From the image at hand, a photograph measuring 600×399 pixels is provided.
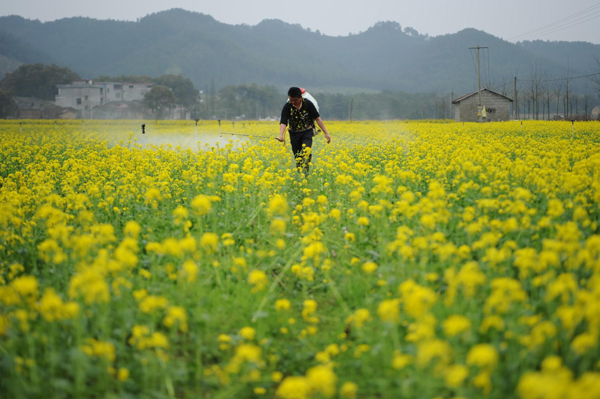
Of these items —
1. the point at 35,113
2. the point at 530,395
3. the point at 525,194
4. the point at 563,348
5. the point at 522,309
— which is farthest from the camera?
the point at 35,113

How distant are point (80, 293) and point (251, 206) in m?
3.92

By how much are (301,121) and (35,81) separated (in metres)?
129

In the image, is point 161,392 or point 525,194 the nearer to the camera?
point 161,392

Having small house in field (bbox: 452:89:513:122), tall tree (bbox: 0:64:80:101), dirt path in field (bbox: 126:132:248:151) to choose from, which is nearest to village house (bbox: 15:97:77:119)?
tall tree (bbox: 0:64:80:101)

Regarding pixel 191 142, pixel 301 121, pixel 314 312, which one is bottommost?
pixel 314 312

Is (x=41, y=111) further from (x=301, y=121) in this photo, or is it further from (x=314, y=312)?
(x=314, y=312)

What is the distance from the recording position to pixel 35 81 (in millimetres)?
120562

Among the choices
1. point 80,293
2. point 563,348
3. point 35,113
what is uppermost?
point 35,113

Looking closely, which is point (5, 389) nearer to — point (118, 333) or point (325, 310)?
point (118, 333)

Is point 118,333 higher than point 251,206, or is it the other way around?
point 251,206

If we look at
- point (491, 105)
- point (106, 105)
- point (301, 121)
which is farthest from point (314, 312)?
point (106, 105)

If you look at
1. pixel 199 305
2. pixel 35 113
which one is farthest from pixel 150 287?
pixel 35 113

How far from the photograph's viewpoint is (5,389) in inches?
129

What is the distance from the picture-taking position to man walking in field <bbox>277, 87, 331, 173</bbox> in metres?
10.0
